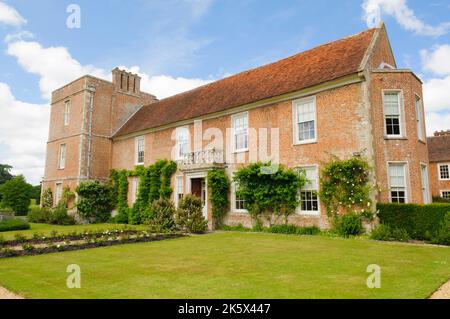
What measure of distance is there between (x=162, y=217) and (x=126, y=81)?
16.9m

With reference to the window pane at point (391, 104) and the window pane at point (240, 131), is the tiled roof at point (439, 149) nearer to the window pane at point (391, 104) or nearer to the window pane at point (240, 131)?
the window pane at point (391, 104)

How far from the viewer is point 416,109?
15078mm

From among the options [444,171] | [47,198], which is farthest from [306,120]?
[444,171]

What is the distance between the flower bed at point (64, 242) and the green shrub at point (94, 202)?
11068mm

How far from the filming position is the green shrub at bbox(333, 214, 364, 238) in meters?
12.9

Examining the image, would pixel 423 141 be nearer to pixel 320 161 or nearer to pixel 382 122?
pixel 382 122

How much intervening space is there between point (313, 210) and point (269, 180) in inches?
97.9

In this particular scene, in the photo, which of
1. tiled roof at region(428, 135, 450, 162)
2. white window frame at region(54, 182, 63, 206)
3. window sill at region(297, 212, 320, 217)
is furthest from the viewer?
tiled roof at region(428, 135, 450, 162)

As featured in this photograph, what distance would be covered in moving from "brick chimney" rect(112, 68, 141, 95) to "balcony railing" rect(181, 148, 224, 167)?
11.7m

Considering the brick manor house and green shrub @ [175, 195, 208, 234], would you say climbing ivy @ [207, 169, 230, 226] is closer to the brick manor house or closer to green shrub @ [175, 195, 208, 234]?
the brick manor house

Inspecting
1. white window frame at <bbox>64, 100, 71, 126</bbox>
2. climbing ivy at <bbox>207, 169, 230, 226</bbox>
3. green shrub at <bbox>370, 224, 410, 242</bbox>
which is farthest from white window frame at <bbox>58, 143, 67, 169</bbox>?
green shrub at <bbox>370, 224, 410, 242</bbox>

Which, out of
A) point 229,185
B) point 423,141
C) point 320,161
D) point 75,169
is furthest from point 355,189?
point 75,169

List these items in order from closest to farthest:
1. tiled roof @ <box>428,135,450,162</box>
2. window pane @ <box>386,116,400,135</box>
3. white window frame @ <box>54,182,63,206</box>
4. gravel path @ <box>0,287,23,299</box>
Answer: gravel path @ <box>0,287,23,299</box> < window pane @ <box>386,116,400,135</box> < white window frame @ <box>54,182,63,206</box> < tiled roof @ <box>428,135,450,162</box>
